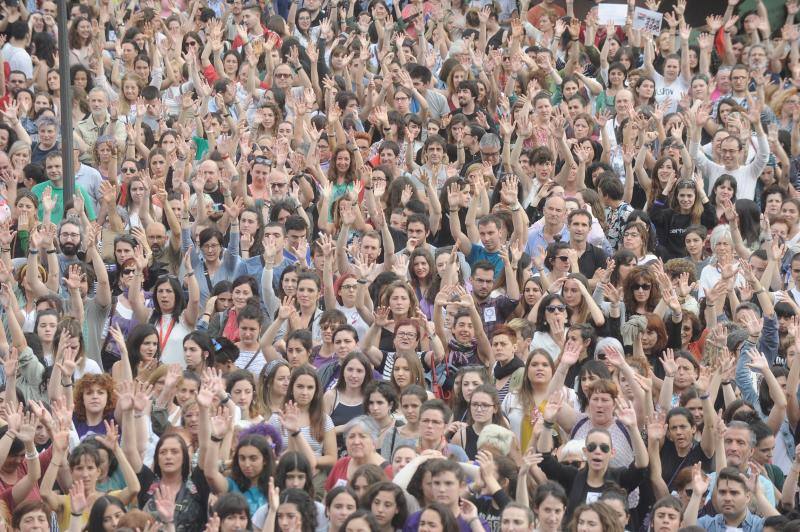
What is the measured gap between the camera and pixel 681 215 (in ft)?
45.9

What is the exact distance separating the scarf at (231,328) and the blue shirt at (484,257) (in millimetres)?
1905

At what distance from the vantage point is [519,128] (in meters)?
14.7

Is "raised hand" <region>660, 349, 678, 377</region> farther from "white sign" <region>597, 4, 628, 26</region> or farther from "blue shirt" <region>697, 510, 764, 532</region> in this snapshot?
"white sign" <region>597, 4, 628, 26</region>

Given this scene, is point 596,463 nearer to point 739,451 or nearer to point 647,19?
point 739,451

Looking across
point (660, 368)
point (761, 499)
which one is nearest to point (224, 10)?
point (660, 368)

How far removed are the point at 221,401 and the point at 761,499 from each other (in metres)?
3.06

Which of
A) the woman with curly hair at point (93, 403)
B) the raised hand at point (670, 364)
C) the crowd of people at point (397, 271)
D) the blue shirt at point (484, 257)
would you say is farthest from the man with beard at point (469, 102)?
the woman with curly hair at point (93, 403)

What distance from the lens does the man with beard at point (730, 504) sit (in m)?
9.44

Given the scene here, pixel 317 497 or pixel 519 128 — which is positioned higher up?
pixel 519 128

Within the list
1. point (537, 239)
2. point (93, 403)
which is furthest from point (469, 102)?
point (93, 403)

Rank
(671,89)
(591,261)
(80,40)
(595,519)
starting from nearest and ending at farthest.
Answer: (595,519)
(591,261)
(671,89)
(80,40)

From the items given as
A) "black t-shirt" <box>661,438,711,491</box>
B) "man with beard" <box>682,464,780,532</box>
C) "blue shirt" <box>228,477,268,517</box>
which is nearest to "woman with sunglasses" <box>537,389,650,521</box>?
"black t-shirt" <box>661,438,711,491</box>

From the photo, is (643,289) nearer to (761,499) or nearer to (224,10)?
(761,499)

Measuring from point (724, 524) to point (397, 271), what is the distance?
3.57 metres
